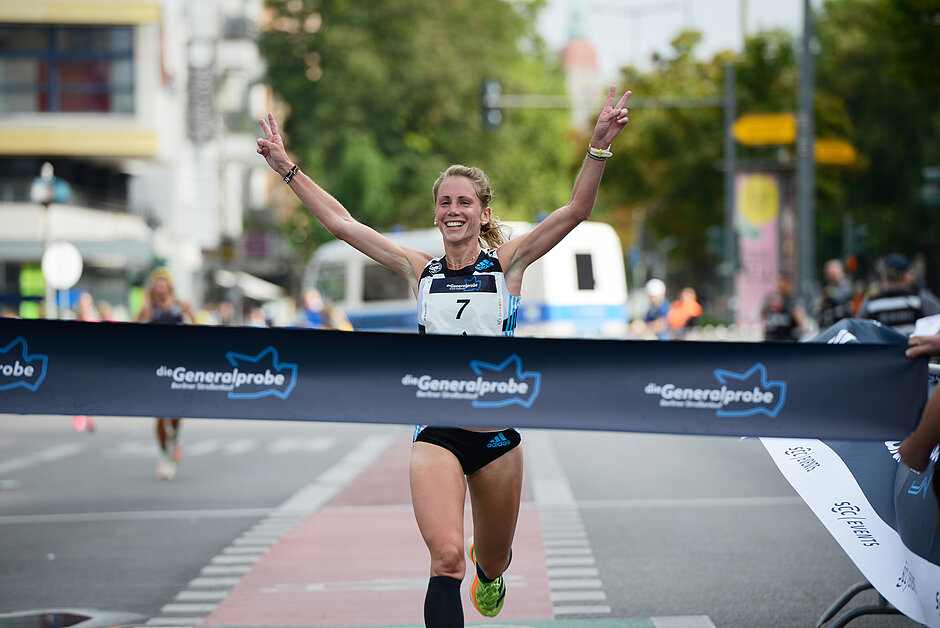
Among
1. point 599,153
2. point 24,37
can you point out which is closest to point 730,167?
point 24,37

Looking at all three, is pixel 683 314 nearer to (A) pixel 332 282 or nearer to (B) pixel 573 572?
(A) pixel 332 282

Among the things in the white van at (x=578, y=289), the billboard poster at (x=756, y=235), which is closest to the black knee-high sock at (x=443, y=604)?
the white van at (x=578, y=289)

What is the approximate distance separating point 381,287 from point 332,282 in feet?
4.18

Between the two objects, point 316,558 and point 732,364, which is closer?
point 732,364

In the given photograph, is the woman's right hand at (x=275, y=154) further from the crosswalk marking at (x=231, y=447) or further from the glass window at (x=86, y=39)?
the glass window at (x=86, y=39)

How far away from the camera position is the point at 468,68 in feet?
177

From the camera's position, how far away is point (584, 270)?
31.2 m

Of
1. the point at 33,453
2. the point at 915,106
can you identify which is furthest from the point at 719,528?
the point at 915,106

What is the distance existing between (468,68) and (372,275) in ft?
66.7

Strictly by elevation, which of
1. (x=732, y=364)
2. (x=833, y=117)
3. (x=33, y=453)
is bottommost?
(x=33, y=453)

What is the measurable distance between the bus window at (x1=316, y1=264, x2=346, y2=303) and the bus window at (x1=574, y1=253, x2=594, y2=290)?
666 centimetres

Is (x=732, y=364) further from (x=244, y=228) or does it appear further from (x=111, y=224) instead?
(x=244, y=228)

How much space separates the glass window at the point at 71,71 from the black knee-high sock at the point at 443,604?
43149 millimetres

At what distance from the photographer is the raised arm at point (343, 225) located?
5.74 m
